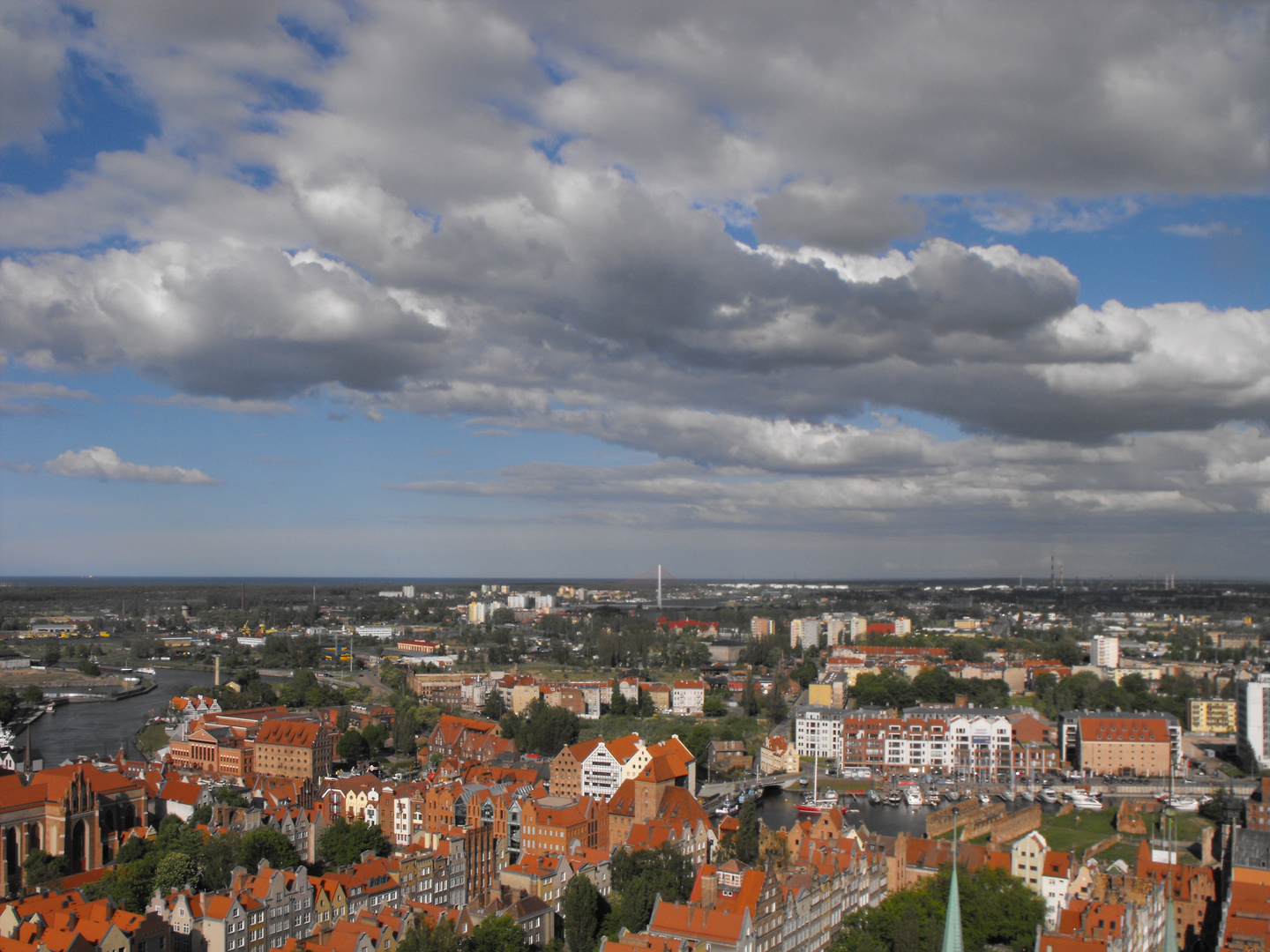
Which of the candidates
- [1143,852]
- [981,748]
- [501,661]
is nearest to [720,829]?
[1143,852]

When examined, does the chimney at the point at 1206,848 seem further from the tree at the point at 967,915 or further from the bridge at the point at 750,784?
the bridge at the point at 750,784

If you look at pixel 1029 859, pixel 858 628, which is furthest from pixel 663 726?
pixel 858 628

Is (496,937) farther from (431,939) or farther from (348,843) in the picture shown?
(348,843)

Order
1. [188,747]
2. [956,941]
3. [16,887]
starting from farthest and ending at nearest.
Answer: [188,747], [16,887], [956,941]

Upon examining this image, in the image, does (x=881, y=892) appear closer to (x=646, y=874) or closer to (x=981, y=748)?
(x=646, y=874)

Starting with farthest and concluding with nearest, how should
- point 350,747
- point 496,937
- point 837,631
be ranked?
point 837,631, point 350,747, point 496,937
